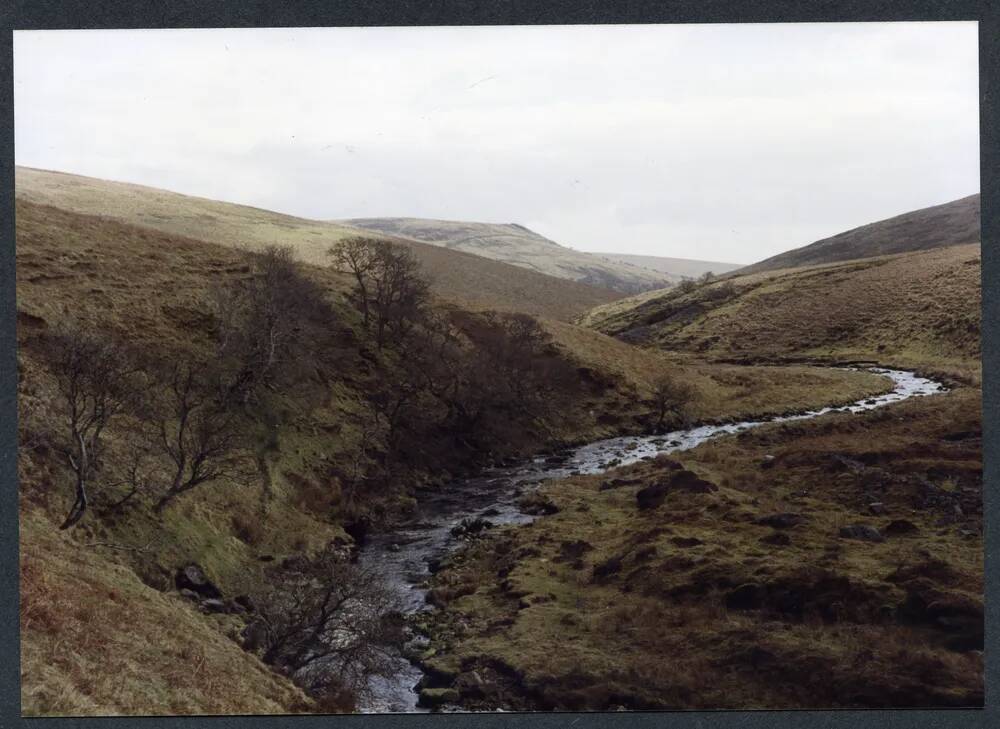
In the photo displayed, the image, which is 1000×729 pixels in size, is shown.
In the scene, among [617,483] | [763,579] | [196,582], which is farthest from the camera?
[617,483]

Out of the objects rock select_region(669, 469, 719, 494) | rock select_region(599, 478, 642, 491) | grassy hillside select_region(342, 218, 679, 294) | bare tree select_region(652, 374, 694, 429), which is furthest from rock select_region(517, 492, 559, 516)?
bare tree select_region(652, 374, 694, 429)

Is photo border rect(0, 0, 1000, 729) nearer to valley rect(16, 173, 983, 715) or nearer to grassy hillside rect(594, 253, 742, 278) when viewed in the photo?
valley rect(16, 173, 983, 715)

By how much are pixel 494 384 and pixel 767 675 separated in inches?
551

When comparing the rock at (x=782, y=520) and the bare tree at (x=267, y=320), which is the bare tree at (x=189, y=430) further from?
the rock at (x=782, y=520)

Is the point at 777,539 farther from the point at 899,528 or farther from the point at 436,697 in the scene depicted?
the point at 436,697

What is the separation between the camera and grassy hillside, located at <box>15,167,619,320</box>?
1317cm

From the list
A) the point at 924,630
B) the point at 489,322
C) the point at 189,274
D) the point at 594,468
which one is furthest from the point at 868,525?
the point at 189,274

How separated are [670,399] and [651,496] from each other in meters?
12.0

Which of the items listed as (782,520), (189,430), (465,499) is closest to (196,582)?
(189,430)

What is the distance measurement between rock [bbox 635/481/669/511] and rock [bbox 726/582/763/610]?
3871 millimetres

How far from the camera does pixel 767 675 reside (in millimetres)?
7961

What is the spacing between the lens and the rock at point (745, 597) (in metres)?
9.09

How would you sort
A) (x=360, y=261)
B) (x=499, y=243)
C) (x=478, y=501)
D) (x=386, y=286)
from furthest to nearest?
(x=499, y=243)
(x=360, y=261)
(x=386, y=286)
(x=478, y=501)

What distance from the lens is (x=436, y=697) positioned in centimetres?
834
